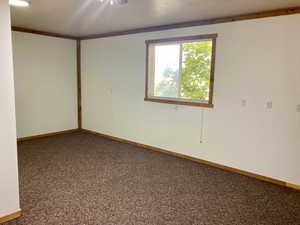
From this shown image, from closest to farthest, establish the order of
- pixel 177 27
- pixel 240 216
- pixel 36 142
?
pixel 240 216 → pixel 177 27 → pixel 36 142

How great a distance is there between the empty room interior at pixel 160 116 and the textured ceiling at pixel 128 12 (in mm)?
27

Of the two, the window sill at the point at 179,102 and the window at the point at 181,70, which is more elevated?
the window at the point at 181,70

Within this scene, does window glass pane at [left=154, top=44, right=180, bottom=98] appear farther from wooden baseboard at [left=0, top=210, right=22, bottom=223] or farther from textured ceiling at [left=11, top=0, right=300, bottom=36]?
A: wooden baseboard at [left=0, top=210, right=22, bottom=223]

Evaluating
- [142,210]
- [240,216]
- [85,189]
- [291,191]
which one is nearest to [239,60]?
[291,191]

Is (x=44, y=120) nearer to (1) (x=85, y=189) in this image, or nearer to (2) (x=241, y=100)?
(1) (x=85, y=189)

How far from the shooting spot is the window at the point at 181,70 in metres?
3.75

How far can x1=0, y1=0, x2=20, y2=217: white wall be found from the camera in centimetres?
208

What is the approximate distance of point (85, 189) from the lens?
2922mm

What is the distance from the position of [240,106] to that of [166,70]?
5.07 ft

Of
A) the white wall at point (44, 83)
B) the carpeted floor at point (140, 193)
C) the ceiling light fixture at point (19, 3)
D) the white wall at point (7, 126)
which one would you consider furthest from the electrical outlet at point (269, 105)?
the white wall at point (44, 83)

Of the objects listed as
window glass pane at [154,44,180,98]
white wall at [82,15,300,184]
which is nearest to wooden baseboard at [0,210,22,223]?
white wall at [82,15,300,184]

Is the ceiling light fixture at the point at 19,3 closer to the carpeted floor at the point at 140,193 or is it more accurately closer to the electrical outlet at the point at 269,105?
the carpeted floor at the point at 140,193

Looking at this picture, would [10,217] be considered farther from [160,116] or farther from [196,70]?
[196,70]

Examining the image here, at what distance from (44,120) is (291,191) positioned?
5.00 m
